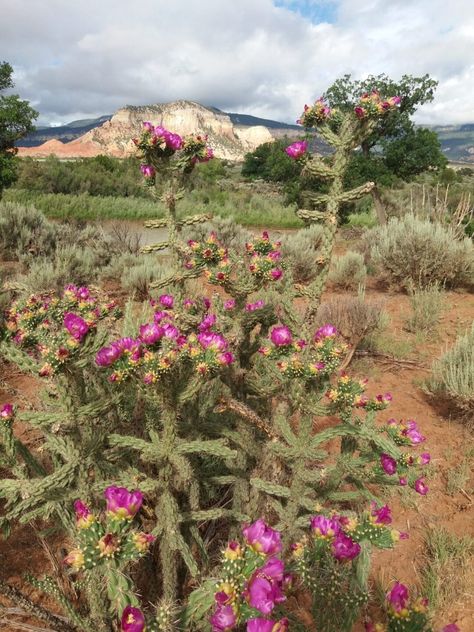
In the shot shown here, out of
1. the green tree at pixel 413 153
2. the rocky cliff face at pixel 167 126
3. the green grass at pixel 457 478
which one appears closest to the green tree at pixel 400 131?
the green tree at pixel 413 153

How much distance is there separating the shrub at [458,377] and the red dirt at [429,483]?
0.16m

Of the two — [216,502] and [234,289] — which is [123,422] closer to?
[216,502]

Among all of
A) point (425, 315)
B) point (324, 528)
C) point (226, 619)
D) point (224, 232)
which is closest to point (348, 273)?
point (425, 315)

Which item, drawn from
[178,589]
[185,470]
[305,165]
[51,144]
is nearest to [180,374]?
[185,470]

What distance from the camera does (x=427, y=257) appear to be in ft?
25.2

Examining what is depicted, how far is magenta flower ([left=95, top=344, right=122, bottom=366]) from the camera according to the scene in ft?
5.39

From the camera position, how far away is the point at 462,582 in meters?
2.35

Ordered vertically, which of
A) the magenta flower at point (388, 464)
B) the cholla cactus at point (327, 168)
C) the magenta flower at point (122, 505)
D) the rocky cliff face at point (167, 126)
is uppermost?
the rocky cliff face at point (167, 126)

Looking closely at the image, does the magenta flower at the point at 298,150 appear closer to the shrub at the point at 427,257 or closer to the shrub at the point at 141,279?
the shrub at the point at 141,279

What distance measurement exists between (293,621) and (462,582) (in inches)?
51.7

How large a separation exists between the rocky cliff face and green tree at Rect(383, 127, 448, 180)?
279ft

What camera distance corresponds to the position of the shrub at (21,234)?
29.9ft

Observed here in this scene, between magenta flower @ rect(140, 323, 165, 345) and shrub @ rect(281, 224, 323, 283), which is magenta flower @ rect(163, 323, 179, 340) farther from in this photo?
shrub @ rect(281, 224, 323, 283)

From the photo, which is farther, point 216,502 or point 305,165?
point 216,502
